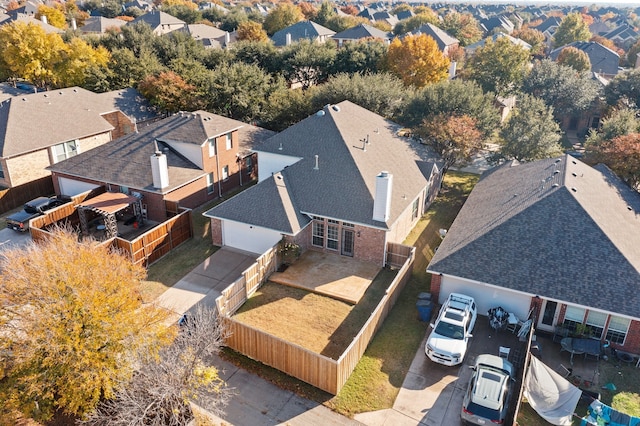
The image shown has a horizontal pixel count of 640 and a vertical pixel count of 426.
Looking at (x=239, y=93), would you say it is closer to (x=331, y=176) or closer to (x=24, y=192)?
(x=24, y=192)

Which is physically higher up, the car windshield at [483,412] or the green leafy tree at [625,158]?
the green leafy tree at [625,158]

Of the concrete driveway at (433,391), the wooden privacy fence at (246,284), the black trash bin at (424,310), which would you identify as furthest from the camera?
the black trash bin at (424,310)

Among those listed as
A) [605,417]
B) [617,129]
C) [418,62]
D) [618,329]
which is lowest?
[605,417]

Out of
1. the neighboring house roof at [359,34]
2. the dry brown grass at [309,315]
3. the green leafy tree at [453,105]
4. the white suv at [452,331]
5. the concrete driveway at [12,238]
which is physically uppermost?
the neighboring house roof at [359,34]

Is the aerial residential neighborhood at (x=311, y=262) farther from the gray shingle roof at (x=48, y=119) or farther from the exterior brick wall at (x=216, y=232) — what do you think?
the exterior brick wall at (x=216, y=232)

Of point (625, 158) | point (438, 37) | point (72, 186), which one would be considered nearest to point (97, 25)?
point (438, 37)

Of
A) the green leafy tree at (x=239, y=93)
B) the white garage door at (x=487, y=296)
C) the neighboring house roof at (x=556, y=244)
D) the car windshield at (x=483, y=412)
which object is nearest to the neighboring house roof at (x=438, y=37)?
the green leafy tree at (x=239, y=93)
